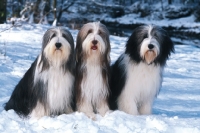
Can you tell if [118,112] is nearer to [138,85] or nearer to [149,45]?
[138,85]

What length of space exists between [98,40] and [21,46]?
5.40 meters

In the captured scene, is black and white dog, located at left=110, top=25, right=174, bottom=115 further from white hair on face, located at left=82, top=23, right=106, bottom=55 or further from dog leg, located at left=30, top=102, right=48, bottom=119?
dog leg, located at left=30, top=102, right=48, bottom=119

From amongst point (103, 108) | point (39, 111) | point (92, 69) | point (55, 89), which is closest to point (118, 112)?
point (103, 108)

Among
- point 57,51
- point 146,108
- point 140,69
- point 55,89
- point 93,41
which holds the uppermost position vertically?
point 93,41

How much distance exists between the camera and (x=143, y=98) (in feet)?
15.6

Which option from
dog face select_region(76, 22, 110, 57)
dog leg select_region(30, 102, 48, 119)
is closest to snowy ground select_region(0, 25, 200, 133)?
dog leg select_region(30, 102, 48, 119)

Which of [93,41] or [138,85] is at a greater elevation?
[93,41]

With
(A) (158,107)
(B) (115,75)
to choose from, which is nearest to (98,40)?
(B) (115,75)

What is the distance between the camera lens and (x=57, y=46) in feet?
12.8

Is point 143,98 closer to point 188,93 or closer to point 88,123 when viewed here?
point 88,123

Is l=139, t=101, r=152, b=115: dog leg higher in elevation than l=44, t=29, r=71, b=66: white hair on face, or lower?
lower

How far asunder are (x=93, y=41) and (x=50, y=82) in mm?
664

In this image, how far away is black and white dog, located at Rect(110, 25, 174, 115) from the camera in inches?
172

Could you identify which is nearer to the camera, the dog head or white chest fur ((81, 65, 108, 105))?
the dog head
